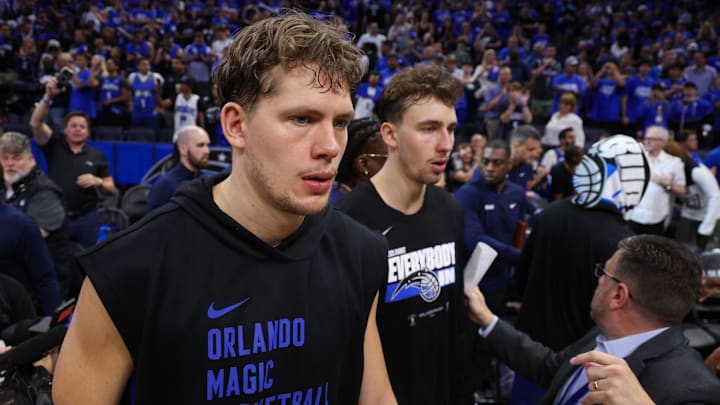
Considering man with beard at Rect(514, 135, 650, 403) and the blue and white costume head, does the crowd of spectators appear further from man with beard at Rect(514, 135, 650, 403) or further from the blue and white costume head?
the blue and white costume head

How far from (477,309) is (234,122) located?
1.69 m

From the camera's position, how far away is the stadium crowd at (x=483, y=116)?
154 inches

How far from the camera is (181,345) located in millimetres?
1472

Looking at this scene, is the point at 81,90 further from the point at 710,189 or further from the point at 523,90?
the point at 710,189

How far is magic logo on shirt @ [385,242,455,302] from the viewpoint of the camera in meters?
2.68

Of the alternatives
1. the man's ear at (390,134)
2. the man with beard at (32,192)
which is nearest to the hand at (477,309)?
the man's ear at (390,134)

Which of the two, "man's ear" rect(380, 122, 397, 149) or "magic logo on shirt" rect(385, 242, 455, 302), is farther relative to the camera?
"man's ear" rect(380, 122, 397, 149)

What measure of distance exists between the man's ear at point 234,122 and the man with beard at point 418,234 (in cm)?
126

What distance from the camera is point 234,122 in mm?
1554

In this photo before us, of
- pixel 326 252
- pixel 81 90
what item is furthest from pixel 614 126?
pixel 326 252

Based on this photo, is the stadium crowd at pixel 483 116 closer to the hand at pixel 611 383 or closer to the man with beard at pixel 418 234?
the man with beard at pixel 418 234

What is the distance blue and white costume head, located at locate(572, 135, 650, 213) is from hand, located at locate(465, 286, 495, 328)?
1182 mm

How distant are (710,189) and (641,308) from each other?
18.1ft

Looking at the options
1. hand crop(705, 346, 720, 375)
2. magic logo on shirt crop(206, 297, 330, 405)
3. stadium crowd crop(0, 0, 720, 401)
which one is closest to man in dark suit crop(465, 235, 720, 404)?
hand crop(705, 346, 720, 375)
